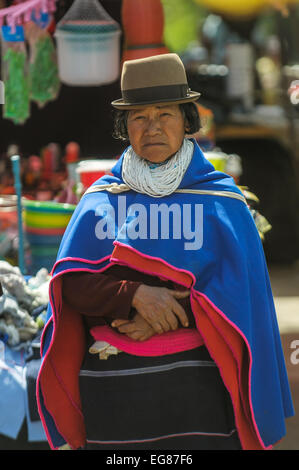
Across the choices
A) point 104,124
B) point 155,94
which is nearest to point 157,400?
point 155,94

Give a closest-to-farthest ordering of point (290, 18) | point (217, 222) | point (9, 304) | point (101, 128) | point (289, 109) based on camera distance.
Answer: point (217, 222)
point (9, 304)
point (101, 128)
point (290, 18)
point (289, 109)

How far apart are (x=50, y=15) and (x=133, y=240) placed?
2.45 metres

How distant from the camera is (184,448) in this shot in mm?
2391

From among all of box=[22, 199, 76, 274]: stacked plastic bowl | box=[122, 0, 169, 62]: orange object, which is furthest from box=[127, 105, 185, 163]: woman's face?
box=[122, 0, 169, 62]: orange object

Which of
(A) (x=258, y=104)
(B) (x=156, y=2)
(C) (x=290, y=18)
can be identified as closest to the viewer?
(B) (x=156, y=2)

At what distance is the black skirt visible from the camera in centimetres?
232

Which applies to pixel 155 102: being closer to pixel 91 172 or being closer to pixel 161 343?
pixel 161 343

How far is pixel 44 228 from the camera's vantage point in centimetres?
413

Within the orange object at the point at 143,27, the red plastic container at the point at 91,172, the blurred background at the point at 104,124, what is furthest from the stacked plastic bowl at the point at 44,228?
the orange object at the point at 143,27

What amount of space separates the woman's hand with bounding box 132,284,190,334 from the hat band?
0.56 m

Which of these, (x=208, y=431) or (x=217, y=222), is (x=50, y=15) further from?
(x=208, y=431)

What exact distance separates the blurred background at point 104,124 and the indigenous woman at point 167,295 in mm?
652

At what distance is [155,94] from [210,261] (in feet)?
1.73

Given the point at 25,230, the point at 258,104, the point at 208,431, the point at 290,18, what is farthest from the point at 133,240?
the point at 258,104
